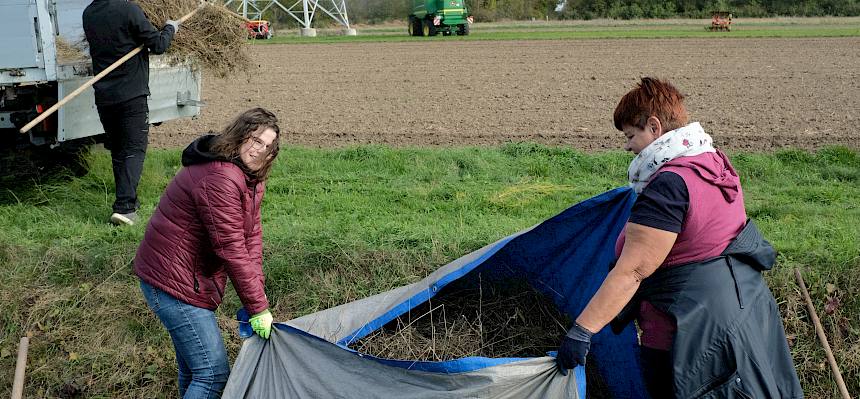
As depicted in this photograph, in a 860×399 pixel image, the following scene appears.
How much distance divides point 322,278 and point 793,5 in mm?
56161

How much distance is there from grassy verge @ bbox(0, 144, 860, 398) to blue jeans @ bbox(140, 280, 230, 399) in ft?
3.59

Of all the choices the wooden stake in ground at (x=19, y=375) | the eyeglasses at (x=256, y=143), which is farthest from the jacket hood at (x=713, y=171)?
the wooden stake in ground at (x=19, y=375)

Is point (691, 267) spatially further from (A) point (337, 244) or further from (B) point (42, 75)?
(B) point (42, 75)

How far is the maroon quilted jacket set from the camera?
3.21 m

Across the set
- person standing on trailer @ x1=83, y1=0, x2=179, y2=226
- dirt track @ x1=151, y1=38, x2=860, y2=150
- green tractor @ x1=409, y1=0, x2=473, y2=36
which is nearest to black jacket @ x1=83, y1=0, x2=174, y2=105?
person standing on trailer @ x1=83, y1=0, x2=179, y2=226

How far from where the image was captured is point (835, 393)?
14.1 feet

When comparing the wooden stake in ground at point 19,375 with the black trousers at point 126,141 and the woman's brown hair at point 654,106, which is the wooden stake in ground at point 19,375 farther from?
the woman's brown hair at point 654,106

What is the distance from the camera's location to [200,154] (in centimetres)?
323

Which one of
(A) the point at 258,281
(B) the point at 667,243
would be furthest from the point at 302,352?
(B) the point at 667,243

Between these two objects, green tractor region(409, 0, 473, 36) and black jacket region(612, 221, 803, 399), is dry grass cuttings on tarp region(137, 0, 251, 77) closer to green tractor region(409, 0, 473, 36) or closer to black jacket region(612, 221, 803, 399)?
black jacket region(612, 221, 803, 399)

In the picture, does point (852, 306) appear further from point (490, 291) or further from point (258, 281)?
point (258, 281)

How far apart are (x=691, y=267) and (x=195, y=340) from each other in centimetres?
198

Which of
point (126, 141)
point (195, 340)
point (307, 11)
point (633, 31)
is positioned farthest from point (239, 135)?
point (307, 11)

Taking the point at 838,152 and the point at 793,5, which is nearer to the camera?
the point at 838,152
